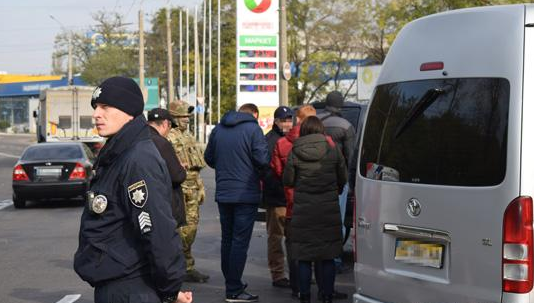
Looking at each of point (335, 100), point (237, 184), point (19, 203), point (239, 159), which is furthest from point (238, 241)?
point (19, 203)

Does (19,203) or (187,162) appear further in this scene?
(19,203)

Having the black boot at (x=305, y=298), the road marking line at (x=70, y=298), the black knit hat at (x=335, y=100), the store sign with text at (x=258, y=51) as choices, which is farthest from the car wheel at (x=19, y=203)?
the store sign with text at (x=258, y=51)

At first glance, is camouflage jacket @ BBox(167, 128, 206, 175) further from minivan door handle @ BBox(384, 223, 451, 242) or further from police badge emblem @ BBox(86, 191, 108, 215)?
police badge emblem @ BBox(86, 191, 108, 215)

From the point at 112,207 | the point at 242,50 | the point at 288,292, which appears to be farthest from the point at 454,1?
the point at 112,207

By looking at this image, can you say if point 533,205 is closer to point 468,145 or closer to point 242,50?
point 468,145

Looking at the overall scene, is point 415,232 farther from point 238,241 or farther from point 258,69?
point 258,69

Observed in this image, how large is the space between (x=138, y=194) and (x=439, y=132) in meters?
2.33

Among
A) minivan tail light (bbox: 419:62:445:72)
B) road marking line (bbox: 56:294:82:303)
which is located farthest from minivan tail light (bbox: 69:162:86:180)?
→ minivan tail light (bbox: 419:62:445:72)

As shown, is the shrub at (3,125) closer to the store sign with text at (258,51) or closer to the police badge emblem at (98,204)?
the store sign with text at (258,51)

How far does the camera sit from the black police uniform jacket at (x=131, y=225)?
406cm

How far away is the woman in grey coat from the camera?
820 cm

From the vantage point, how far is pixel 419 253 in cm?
580

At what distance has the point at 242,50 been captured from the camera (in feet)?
127

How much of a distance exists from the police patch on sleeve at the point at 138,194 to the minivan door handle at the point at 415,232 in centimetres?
222
